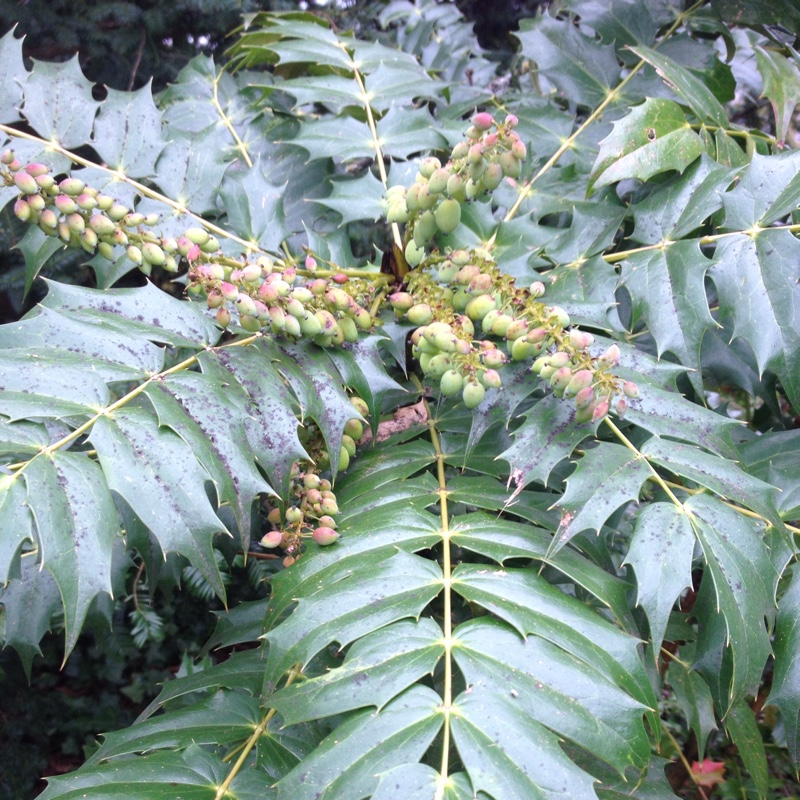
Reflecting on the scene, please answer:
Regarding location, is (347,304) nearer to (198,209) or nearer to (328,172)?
(198,209)

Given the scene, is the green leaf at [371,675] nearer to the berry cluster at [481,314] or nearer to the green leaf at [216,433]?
the green leaf at [216,433]

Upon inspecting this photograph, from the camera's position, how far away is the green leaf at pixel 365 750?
0.71 meters

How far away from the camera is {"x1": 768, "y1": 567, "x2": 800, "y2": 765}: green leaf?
34.8 inches

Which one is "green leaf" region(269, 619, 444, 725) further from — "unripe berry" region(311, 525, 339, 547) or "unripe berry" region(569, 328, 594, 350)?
"unripe berry" region(569, 328, 594, 350)

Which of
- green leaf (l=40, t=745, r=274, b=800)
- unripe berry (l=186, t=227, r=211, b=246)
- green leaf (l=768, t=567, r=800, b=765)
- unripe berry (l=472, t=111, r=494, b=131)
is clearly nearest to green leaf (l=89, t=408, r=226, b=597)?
green leaf (l=40, t=745, r=274, b=800)

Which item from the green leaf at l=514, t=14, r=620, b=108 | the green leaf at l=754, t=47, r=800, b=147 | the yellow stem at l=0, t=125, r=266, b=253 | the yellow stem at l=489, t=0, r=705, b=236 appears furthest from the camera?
the green leaf at l=514, t=14, r=620, b=108

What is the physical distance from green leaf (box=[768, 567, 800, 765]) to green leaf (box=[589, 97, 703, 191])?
64 centimetres

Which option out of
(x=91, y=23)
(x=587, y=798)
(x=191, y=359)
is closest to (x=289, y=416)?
(x=191, y=359)

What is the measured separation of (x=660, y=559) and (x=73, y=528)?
0.64 metres

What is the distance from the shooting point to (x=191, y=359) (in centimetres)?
99

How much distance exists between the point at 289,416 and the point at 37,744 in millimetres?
1810

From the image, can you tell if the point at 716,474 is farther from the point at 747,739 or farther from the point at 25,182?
the point at 25,182

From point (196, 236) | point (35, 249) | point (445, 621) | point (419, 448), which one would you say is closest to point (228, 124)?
point (35, 249)

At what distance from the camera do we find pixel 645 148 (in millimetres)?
1192
